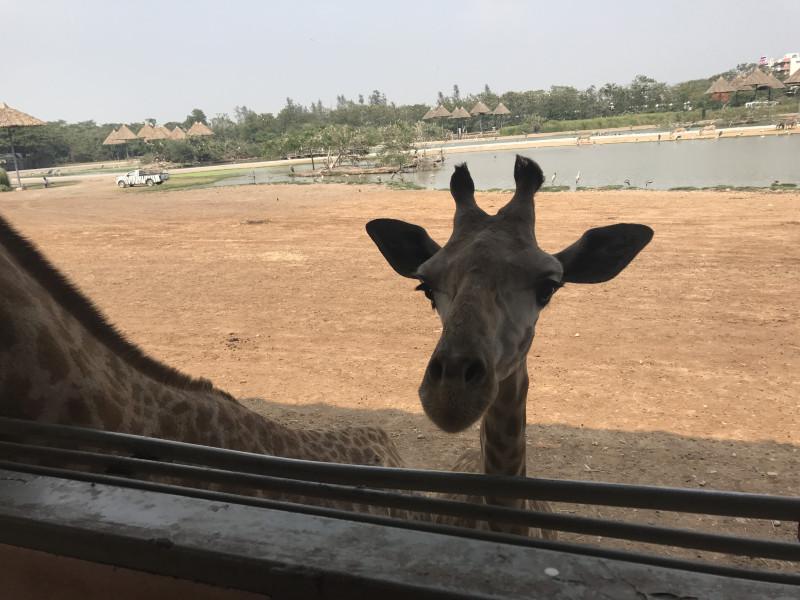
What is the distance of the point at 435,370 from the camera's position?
1.77m

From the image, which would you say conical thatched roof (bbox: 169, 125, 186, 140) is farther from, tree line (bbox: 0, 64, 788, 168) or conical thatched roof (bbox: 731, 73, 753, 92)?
conical thatched roof (bbox: 731, 73, 753, 92)

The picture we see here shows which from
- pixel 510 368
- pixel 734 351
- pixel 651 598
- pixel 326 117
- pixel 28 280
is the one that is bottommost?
pixel 734 351

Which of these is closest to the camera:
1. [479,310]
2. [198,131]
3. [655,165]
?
[479,310]

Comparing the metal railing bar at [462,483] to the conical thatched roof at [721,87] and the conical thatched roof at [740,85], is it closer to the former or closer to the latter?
the conical thatched roof at [740,85]

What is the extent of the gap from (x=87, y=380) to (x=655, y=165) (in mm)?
31784

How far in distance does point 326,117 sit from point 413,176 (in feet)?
146

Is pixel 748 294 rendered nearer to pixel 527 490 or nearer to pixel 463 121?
pixel 527 490

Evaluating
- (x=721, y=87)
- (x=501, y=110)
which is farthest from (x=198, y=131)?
(x=721, y=87)

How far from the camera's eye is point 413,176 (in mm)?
34062

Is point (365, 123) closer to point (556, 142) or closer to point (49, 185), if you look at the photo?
point (556, 142)

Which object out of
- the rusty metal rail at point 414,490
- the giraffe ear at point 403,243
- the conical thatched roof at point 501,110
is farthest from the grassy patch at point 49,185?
the rusty metal rail at point 414,490

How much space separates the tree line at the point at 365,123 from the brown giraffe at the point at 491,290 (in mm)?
39095

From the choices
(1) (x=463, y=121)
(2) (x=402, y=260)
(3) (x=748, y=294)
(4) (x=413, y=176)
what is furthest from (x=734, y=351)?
(1) (x=463, y=121)

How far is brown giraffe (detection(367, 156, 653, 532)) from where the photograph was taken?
5.77ft
